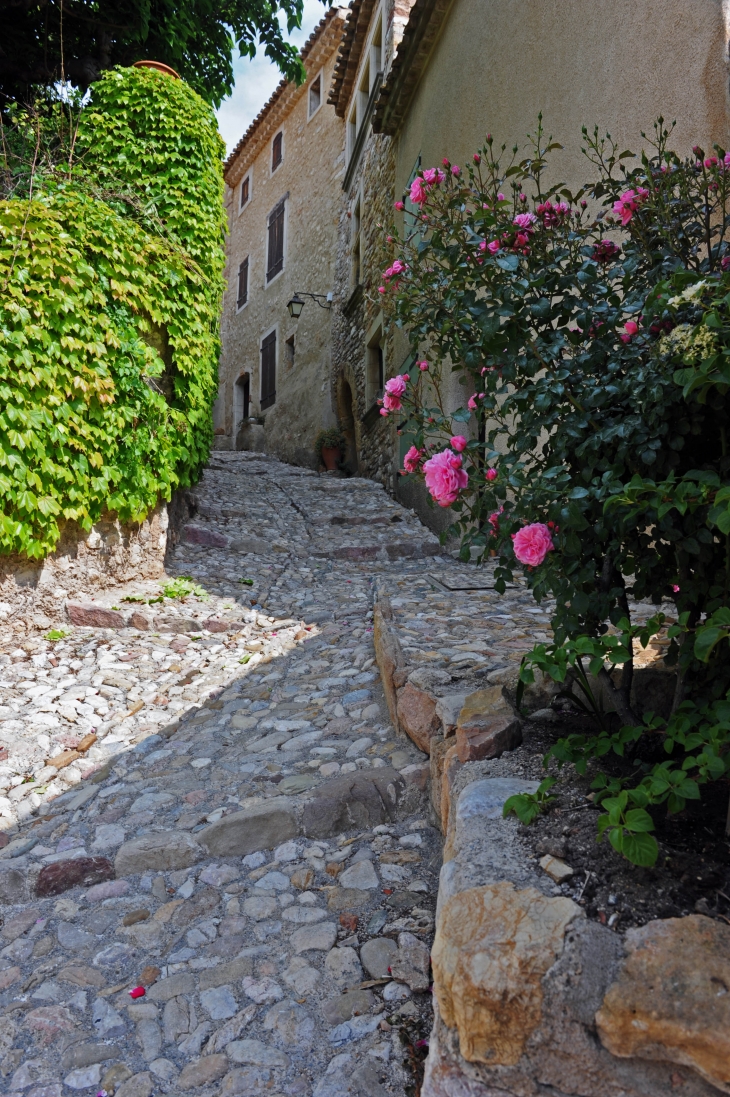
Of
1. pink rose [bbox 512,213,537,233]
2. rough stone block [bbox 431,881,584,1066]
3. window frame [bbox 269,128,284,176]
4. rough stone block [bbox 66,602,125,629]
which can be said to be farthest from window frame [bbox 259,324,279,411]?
rough stone block [bbox 431,881,584,1066]

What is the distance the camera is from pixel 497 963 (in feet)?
4.17

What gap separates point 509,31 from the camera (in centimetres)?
568

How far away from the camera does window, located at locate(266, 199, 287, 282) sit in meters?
16.9

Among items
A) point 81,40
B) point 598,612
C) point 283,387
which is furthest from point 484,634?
point 283,387

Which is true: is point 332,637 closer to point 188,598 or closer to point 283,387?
point 188,598

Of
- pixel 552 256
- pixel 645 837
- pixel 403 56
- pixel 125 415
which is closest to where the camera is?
pixel 645 837

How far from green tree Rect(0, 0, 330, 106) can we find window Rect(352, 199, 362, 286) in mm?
4435

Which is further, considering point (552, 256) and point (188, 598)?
point (188, 598)

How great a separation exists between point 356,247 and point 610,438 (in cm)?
1186

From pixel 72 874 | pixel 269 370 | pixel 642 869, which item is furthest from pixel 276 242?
pixel 642 869

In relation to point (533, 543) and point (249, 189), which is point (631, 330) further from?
point (249, 189)

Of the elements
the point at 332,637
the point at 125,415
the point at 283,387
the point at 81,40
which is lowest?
the point at 332,637

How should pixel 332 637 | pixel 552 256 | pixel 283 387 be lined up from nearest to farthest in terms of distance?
pixel 552 256, pixel 332 637, pixel 283 387

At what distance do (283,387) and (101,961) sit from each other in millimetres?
14670
